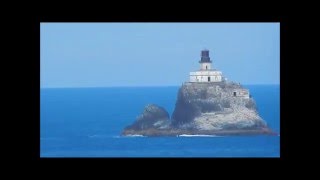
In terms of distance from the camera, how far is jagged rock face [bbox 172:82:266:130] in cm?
2053

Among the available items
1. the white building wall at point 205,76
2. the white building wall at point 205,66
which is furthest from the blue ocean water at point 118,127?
the white building wall at point 205,66

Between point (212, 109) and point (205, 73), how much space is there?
39 cm

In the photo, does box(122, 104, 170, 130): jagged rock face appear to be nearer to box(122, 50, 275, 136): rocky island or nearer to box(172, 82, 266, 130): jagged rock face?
box(122, 50, 275, 136): rocky island

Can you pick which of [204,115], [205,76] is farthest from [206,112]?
[205,76]

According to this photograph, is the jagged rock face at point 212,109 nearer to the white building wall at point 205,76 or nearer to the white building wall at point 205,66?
the white building wall at point 205,76

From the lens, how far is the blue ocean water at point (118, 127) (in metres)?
20.3

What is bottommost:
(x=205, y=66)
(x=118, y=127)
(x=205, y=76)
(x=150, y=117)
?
(x=118, y=127)

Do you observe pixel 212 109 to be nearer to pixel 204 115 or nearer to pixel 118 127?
pixel 204 115

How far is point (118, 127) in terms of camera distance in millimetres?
20531

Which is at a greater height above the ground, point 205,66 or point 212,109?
point 205,66

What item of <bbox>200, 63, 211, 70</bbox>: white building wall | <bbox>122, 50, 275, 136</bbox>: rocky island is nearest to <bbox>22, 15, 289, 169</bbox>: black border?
<bbox>122, 50, 275, 136</bbox>: rocky island
